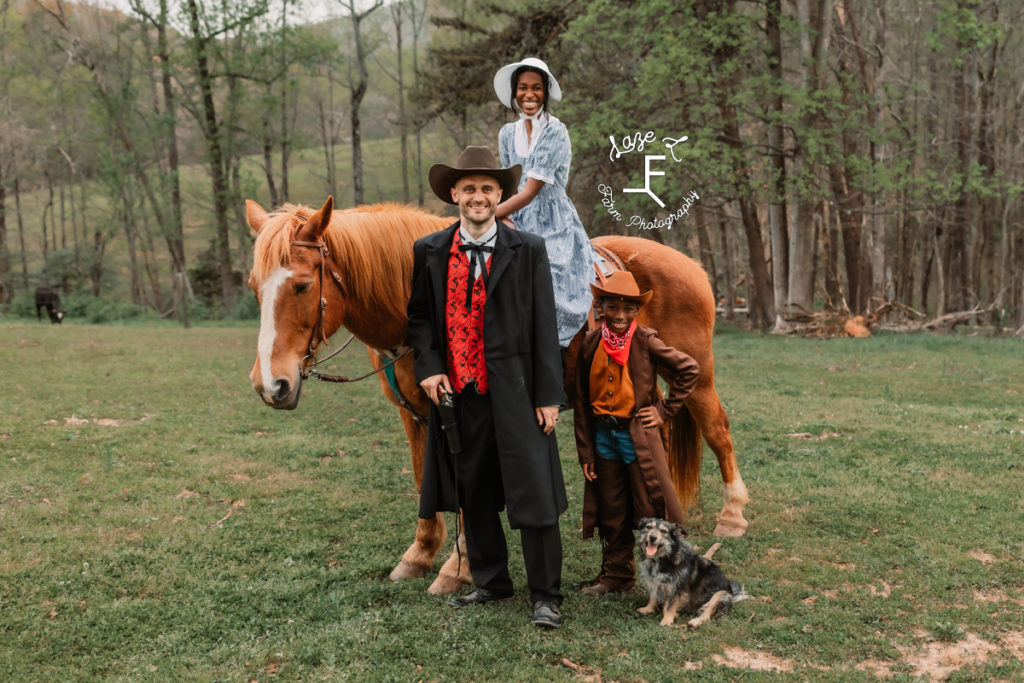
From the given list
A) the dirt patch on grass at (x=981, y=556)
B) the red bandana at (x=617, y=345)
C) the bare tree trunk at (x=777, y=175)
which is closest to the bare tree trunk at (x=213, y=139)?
the bare tree trunk at (x=777, y=175)

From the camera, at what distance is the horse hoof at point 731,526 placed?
5.16m

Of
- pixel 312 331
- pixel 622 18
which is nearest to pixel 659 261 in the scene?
pixel 312 331

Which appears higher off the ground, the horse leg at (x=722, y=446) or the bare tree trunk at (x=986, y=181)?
the bare tree trunk at (x=986, y=181)

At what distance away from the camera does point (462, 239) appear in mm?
3721

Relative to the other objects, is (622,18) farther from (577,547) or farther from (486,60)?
(577,547)

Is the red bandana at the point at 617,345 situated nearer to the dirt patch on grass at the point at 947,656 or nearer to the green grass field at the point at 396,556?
the green grass field at the point at 396,556

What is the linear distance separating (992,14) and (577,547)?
738 inches

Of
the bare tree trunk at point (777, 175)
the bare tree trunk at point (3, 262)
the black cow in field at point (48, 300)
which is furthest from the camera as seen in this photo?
the bare tree trunk at point (3, 262)

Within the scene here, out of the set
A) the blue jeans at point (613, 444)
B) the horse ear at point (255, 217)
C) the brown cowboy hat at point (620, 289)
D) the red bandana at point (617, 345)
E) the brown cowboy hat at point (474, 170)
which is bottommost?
the blue jeans at point (613, 444)

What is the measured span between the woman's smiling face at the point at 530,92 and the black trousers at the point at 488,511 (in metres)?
1.81

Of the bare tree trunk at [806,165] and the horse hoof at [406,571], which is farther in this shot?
the bare tree trunk at [806,165]

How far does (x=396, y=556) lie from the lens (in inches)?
191

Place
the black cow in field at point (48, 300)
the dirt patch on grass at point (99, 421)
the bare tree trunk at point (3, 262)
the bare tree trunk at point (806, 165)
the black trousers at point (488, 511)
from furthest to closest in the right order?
the bare tree trunk at point (3, 262) → the black cow in field at point (48, 300) → the bare tree trunk at point (806, 165) → the dirt patch on grass at point (99, 421) → the black trousers at point (488, 511)

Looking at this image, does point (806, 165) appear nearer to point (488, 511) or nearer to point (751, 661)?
point (488, 511)
